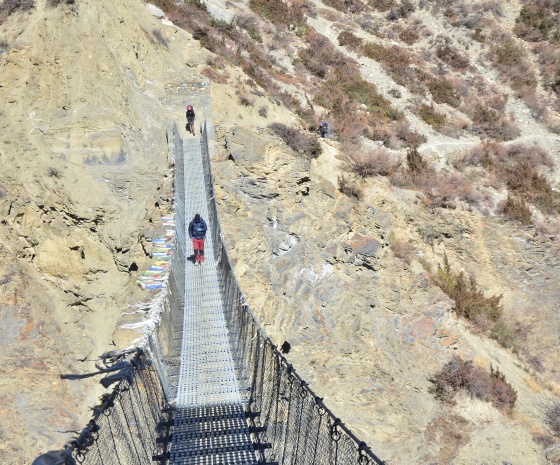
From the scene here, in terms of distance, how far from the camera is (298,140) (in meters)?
14.2

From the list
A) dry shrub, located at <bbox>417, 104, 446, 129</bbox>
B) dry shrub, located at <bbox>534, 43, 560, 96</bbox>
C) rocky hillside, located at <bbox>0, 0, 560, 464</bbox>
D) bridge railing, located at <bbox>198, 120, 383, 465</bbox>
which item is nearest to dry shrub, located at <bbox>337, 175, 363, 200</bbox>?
rocky hillside, located at <bbox>0, 0, 560, 464</bbox>

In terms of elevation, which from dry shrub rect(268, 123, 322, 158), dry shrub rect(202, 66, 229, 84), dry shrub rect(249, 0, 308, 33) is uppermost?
dry shrub rect(249, 0, 308, 33)

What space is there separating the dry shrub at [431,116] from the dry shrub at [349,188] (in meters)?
8.25

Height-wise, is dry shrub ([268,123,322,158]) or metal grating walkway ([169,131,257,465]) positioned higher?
dry shrub ([268,123,322,158])

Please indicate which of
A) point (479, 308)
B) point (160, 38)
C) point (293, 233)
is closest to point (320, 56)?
point (160, 38)

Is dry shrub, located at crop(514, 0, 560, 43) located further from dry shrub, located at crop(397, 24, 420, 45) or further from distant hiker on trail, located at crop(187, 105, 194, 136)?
distant hiker on trail, located at crop(187, 105, 194, 136)

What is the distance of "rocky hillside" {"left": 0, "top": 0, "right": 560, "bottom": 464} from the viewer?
11078 mm

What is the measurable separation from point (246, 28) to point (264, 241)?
15452mm

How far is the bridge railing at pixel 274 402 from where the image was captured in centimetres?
628

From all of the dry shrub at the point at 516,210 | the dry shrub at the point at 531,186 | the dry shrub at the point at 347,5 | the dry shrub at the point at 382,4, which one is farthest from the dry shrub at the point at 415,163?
the dry shrub at the point at 382,4

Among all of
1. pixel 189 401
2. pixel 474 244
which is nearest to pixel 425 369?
pixel 474 244

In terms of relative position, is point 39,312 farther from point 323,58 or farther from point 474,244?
point 323,58

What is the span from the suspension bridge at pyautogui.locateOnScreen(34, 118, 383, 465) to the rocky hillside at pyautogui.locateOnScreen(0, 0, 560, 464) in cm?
218

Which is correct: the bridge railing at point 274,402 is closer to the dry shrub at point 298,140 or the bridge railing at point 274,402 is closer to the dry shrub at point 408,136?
the dry shrub at point 298,140
